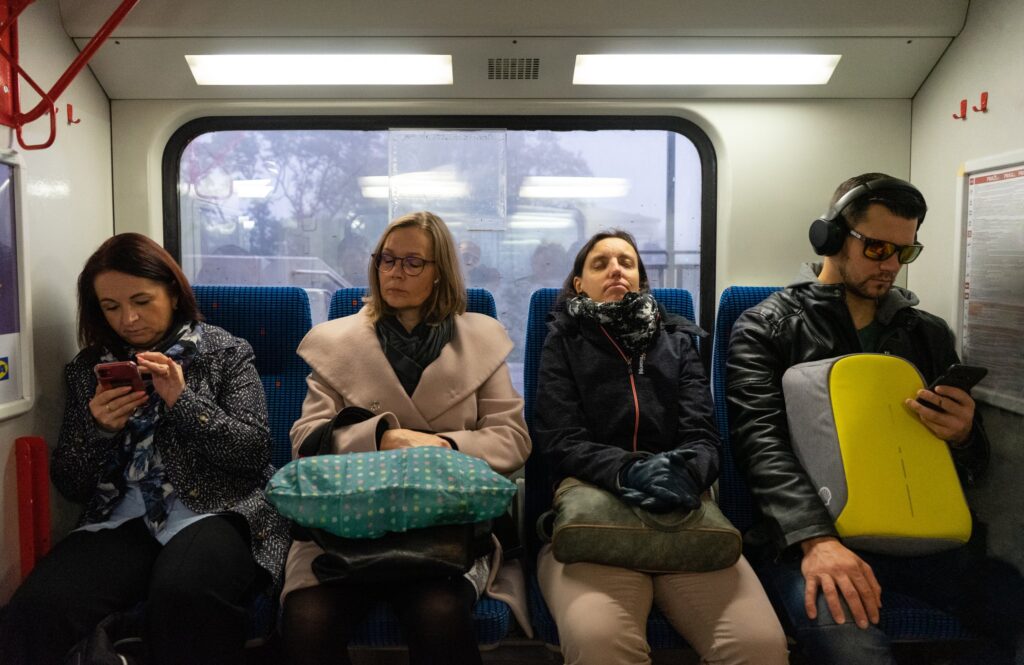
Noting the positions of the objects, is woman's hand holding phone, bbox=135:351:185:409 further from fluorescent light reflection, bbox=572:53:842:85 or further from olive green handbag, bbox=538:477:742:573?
fluorescent light reflection, bbox=572:53:842:85

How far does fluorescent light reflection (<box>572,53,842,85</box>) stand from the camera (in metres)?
2.92

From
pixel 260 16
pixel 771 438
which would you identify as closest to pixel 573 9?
pixel 260 16

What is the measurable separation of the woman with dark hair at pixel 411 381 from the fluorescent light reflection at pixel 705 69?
1.05 m

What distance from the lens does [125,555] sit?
206 centimetres

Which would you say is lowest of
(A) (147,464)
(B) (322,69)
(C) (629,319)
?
(A) (147,464)

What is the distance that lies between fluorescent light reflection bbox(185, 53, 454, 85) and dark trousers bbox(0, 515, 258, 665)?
191 centimetres

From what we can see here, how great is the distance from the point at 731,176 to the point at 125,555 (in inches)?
110

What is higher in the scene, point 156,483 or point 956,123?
point 956,123

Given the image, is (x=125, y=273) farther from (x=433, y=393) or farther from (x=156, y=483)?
(x=433, y=393)

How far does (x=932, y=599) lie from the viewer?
2.06 metres

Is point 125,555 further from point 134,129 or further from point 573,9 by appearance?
point 573,9

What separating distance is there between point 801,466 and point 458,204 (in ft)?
6.27

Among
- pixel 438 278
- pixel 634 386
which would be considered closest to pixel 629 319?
pixel 634 386

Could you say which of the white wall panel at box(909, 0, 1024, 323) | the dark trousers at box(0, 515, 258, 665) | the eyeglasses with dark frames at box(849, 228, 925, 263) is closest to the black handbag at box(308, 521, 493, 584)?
the dark trousers at box(0, 515, 258, 665)
